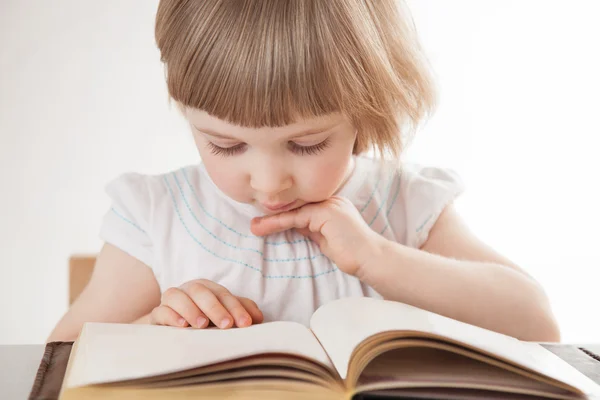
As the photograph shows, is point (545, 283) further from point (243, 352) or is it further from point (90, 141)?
point (243, 352)

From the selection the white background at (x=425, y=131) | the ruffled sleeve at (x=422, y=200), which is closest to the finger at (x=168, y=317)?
the ruffled sleeve at (x=422, y=200)

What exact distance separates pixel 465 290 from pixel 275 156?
0.98ft

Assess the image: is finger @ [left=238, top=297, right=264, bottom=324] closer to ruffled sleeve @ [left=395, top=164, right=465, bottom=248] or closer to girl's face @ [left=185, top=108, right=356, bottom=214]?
girl's face @ [left=185, top=108, right=356, bottom=214]

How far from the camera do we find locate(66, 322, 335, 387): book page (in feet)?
1.88

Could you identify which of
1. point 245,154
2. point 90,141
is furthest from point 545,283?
point 245,154

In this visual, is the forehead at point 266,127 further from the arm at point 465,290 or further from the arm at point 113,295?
the arm at point 113,295

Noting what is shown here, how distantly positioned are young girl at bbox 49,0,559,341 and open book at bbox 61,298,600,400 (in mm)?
138

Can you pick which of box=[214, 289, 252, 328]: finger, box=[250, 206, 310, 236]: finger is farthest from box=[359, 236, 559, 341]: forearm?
box=[214, 289, 252, 328]: finger

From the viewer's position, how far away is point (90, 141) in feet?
8.41

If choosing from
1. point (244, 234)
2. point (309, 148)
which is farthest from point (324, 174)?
point (244, 234)

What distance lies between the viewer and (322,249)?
3.37 feet

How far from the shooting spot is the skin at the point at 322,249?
834mm

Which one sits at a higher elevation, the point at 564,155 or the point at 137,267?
the point at 137,267

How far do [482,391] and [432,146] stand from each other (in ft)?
8.03
